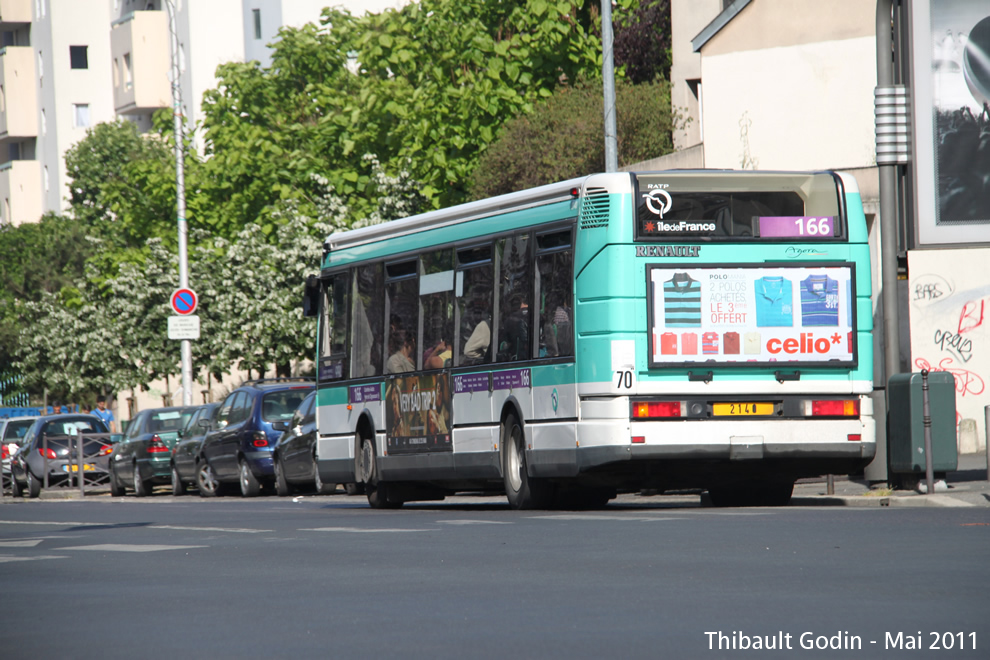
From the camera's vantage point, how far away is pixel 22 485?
125 ft

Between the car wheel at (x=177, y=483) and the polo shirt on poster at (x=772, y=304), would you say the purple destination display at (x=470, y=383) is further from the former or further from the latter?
the car wheel at (x=177, y=483)

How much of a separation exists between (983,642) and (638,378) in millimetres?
9621

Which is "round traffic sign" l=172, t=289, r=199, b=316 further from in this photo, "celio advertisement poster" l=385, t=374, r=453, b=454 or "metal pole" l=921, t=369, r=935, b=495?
"metal pole" l=921, t=369, r=935, b=495

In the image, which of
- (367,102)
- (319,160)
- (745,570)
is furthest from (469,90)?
(745,570)

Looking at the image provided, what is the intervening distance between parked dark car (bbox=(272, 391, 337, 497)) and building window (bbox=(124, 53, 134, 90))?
5481cm

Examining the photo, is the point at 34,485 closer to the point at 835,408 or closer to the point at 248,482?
the point at 248,482

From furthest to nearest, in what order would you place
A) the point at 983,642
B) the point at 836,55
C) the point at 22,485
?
the point at 22,485 → the point at 836,55 → the point at 983,642

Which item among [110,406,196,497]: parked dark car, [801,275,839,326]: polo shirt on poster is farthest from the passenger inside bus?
[110,406,196,497]: parked dark car

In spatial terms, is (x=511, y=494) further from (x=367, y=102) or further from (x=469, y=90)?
(x=367, y=102)

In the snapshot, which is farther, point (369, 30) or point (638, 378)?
point (369, 30)

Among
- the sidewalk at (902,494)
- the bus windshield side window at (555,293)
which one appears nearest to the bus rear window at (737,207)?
the bus windshield side window at (555,293)

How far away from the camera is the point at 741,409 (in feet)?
54.0

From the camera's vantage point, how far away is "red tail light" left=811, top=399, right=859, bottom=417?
654 inches


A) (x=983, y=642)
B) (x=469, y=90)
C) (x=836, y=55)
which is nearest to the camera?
(x=983, y=642)
